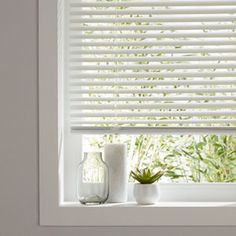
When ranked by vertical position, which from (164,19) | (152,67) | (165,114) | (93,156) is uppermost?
(164,19)

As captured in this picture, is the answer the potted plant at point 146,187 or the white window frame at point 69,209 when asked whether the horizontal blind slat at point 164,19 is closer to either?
the white window frame at point 69,209

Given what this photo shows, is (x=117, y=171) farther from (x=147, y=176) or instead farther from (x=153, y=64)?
(x=153, y=64)

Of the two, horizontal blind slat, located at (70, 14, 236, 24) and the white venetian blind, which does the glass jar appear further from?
horizontal blind slat, located at (70, 14, 236, 24)

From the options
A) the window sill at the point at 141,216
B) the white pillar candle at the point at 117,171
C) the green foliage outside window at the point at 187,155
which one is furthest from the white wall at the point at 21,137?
the green foliage outside window at the point at 187,155

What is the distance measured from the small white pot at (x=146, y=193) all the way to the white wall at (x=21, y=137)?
0.37ft

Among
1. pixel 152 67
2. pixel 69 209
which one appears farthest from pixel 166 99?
pixel 69 209

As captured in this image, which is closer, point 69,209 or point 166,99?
point 69,209

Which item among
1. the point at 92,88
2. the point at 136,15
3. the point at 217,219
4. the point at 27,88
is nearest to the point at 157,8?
the point at 136,15

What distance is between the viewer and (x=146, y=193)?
8.66ft

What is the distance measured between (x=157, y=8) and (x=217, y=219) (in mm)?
850

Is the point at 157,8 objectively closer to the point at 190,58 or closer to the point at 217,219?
the point at 190,58

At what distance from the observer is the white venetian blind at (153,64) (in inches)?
106

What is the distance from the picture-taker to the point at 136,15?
2771 mm

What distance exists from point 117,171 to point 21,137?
0.39 m
